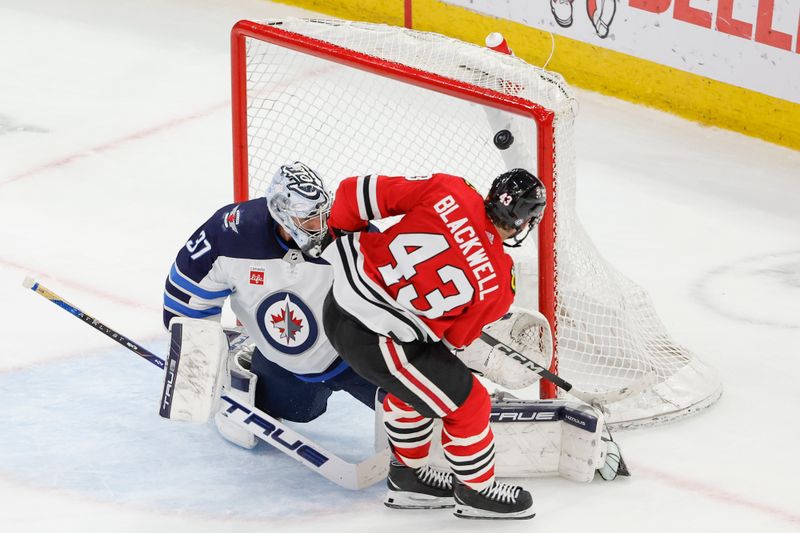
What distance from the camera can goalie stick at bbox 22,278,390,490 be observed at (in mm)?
3170

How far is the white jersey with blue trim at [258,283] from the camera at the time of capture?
3.08 m

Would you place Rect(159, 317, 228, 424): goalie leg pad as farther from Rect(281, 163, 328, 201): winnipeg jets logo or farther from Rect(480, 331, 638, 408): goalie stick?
Rect(480, 331, 638, 408): goalie stick

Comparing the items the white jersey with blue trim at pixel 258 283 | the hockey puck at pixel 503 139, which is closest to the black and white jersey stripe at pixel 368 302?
the white jersey with blue trim at pixel 258 283

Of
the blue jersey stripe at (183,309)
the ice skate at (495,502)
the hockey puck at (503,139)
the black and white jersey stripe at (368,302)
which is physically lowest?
the ice skate at (495,502)

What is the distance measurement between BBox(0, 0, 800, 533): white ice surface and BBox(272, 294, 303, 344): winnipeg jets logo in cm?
34

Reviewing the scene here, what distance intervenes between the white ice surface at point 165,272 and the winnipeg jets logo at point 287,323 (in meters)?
0.32

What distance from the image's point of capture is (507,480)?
3.25 meters

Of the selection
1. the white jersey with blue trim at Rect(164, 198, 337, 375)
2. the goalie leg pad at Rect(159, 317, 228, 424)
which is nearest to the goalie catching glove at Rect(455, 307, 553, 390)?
the white jersey with blue trim at Rect(164, 198, 337, 375)

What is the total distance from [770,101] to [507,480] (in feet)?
8.29

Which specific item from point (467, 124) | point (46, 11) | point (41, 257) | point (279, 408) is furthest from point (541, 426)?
point (46, 11)

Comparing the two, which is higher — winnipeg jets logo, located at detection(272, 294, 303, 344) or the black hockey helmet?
the black hockey helmet

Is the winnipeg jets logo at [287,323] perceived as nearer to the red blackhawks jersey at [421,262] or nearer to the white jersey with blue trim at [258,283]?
the white jersey with blue trim at [258,283]

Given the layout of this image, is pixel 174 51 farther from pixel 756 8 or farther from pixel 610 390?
pixel 610 390

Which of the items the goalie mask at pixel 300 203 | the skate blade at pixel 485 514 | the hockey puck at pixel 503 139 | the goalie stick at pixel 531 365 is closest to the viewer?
the goalie mask at pixel 300 203
